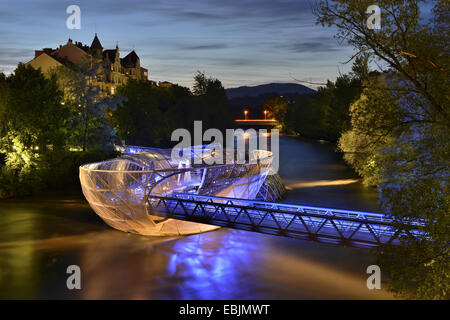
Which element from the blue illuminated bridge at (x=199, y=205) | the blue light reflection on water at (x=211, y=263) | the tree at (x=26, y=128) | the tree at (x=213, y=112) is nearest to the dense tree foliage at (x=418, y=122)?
the blue illuminated bridge at (x=199, y=205)

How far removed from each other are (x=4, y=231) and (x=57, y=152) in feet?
47.4

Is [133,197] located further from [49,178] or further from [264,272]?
[49,178]

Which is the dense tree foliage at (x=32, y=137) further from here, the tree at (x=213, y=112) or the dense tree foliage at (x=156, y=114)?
the tree at (x=213, y=112)

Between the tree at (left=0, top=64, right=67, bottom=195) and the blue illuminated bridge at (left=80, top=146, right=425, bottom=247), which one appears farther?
the tree at (left=0, top=64, right=67, bottom=195)

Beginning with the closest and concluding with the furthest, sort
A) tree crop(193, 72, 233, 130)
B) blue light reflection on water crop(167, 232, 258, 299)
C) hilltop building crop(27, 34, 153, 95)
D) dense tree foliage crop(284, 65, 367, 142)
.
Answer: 1. blue light reflection on water crop(167, 232, 258, 299)
2. hilltop building crop(27, 34, 153, 95)
3. tree crop(193, 72, 233, 130)
4. dense tree foliage crop(284, 65, 367, 142)

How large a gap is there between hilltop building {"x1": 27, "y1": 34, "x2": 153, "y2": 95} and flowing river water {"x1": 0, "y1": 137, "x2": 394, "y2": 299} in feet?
75.5

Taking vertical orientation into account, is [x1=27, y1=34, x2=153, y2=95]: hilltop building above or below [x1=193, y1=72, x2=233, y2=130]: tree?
above

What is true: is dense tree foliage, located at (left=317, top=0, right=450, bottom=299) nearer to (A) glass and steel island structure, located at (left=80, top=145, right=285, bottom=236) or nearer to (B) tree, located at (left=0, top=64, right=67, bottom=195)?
(A) glass and steel island structure, located at (left=80, top=145, right=285, bottom=236)

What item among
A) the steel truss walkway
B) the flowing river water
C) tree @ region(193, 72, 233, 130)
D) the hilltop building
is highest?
the hilltop building

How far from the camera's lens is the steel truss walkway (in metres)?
14.6

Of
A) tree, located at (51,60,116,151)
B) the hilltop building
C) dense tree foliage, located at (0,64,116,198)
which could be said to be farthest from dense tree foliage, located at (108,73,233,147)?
dense tree foliage, located at (0,64,116,198)

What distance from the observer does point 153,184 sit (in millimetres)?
20750

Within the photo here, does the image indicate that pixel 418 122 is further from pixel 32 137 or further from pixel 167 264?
pixel 32 137
